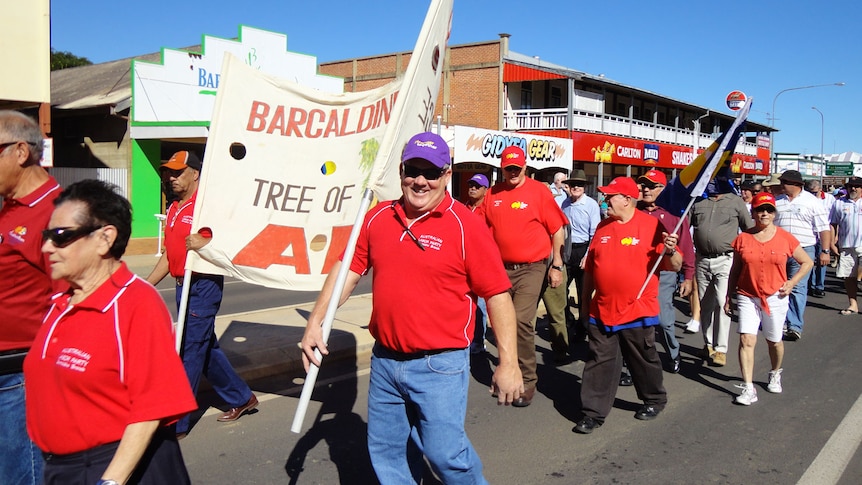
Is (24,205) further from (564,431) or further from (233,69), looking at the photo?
Answer: (564,431)

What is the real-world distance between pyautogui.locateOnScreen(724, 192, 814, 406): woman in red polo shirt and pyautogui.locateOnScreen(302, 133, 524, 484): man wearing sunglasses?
3778 mm

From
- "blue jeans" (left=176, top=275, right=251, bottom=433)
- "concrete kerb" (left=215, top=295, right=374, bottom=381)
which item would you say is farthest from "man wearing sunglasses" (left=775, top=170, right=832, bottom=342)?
"blue jeans" (left=176, top=275, right=251, bottom=433)

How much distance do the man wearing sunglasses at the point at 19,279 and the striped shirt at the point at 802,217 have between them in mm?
9455

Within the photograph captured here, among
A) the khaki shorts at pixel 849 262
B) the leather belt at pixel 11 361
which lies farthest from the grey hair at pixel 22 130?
the khaki shorts at pixel 849 262

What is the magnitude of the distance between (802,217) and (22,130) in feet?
32.2

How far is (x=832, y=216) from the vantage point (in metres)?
12.1

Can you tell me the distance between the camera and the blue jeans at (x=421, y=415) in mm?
3109

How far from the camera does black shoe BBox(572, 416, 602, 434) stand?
5.18 meters

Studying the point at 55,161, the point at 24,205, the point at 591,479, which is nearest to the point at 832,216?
the point at 591,479

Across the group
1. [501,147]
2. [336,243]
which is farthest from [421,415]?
[501,147]

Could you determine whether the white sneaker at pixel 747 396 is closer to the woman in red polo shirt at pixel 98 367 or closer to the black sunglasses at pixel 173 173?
the black sunglasses at pixel 173 173

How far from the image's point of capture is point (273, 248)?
407 cm

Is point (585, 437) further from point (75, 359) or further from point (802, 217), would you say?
point (802, 217)

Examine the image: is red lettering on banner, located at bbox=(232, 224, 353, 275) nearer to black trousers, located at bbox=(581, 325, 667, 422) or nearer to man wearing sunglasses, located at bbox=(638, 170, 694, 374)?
black trousers, located at bbox=(581, 325, 667, 422)
